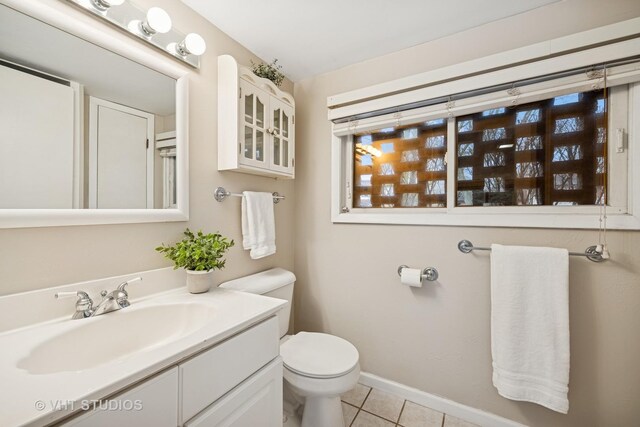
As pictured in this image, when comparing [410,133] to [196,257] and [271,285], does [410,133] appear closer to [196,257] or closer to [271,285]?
[271,285]

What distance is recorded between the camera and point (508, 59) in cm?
125

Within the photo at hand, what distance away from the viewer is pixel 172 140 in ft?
3.83

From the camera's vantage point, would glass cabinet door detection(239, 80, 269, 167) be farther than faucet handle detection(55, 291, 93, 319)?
Yes

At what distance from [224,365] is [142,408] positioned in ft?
0.74

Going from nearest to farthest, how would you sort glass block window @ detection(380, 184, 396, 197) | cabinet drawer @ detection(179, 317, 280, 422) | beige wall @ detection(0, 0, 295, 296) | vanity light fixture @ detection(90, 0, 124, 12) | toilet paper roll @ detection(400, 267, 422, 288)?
cabinet drawer @ detection(179, 317, 280, 422), beige wall @ detection(0, 0, 295, 296), vanity light fixture @ detection(90, 0, 124, 12), toilet paper roll @ detection(400, 267, 422, 288), glass block window @ detection(380, 184, 396, 197)

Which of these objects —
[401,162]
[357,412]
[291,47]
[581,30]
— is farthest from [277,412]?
[581,30]

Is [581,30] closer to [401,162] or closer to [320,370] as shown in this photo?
[401,162]

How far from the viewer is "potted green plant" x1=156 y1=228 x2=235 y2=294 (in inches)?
43.3

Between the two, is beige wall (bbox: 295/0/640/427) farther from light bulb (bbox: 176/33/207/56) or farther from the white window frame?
light bulb (bbox: 176/33/207/56)

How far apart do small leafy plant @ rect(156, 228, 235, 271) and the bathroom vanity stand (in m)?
0.10

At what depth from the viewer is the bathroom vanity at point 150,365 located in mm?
518

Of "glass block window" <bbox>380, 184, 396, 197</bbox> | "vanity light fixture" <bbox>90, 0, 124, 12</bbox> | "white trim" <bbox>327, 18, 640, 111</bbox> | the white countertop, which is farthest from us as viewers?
"glass block window" <bbox>380, 184, 396, 197</bbox>

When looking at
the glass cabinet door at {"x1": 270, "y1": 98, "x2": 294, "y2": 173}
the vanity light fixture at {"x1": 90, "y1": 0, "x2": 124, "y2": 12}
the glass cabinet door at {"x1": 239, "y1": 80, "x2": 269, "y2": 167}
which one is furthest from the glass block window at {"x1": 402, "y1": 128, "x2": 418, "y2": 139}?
the vanity light fixture at {"x1": 90, "y1": 0, "x2": 124, "y2": 12}

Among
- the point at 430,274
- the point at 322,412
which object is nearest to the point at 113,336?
the point at 322,412
